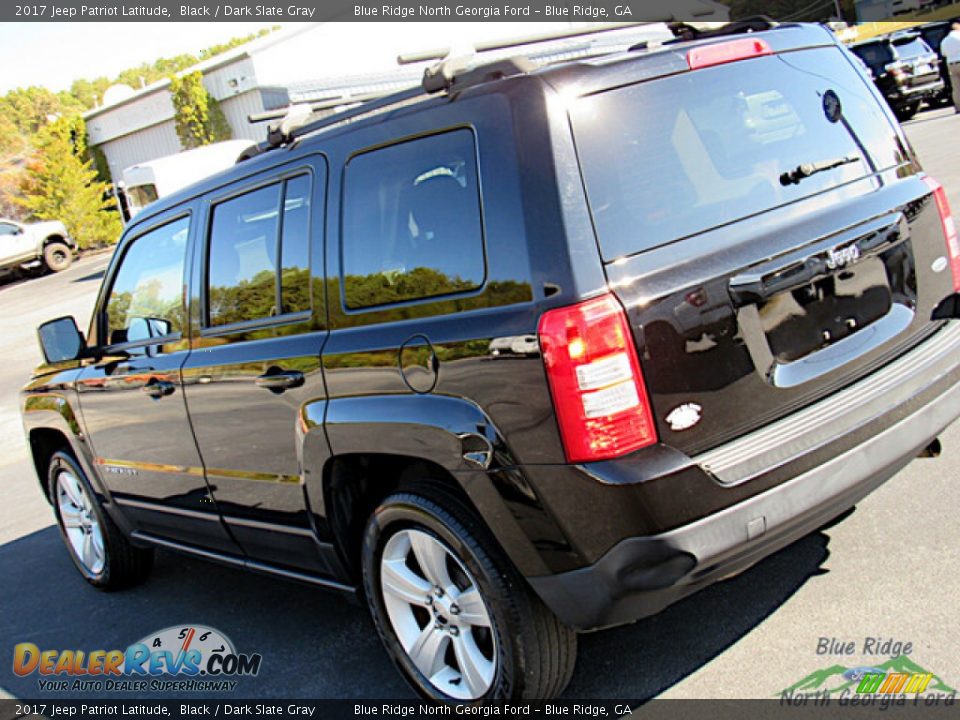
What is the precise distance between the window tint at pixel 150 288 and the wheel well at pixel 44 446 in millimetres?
989

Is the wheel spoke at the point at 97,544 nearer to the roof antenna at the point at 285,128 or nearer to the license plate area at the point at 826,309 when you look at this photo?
the roof antenna at the point at 285,128

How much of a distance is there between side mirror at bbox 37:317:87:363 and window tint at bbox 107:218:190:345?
0.21 meters

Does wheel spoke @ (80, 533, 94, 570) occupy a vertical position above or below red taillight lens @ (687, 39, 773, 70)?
below

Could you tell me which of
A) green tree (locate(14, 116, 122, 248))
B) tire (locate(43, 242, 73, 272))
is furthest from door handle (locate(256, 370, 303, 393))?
green tree (locate(14, 116, 122, 248))

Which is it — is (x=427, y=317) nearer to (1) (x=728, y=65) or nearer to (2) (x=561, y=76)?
(2) (x=561, y=76)

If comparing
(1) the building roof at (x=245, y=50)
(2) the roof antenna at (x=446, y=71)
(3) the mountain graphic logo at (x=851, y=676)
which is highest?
(1) the building roof at (x=245, y=50)

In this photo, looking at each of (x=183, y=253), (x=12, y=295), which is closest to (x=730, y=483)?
(x=183, y=253)

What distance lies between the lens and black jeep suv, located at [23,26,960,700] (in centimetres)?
253

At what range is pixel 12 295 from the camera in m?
24.8

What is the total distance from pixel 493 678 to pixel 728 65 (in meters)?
2.11

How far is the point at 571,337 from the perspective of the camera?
8.16 ft

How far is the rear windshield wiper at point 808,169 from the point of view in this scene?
2.95m

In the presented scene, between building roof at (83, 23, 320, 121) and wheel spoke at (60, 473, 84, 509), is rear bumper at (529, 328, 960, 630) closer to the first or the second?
wheel spoke at (60, 473, 84, 509)

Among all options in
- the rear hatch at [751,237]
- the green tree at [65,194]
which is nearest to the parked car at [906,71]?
the rear hatch at [751,237]
